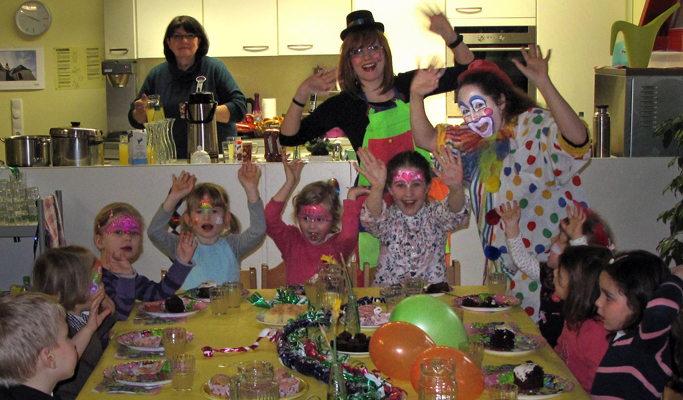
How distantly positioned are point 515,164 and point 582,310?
0.70m

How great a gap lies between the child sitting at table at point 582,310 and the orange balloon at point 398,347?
0.53 m

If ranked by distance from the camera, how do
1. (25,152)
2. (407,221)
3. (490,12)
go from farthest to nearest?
(490,12) < (25,152) < (407,221)

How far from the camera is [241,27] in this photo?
5078 mm

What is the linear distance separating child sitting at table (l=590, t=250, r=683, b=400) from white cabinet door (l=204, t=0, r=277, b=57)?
12.5ft

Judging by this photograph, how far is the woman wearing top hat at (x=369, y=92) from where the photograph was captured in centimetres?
280

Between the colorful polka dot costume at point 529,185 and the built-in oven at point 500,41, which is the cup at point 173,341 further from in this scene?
the built-in oven at point 500,41

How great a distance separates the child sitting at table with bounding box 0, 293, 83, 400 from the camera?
5.12 feet

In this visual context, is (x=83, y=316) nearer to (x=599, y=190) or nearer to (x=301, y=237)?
(x=301, y=237)

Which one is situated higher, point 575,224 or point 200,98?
point 200,98

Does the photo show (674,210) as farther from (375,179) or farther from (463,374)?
(463,374)

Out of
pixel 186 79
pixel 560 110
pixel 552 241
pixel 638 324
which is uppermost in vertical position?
pixel 186 79

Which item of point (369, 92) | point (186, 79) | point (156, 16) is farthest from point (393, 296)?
point (156, 16)

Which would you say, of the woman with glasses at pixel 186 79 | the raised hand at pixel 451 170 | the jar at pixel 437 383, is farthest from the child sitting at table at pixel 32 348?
the woman with glasses at pixel 186 79

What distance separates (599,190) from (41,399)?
2.66m
